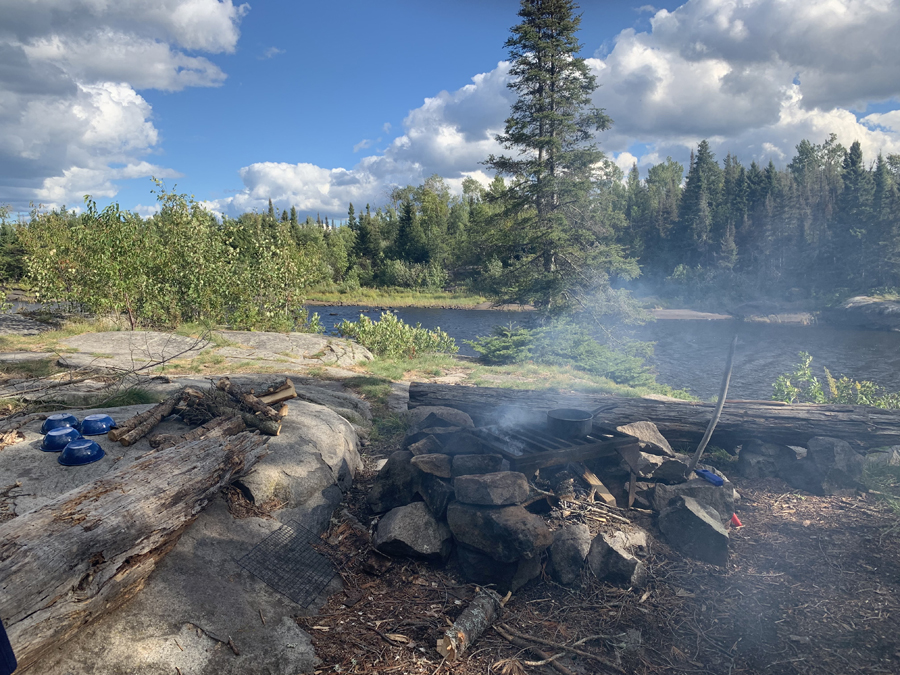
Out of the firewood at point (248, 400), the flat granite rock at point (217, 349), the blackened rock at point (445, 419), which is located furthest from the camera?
the flat granite rock at point (217, 349)

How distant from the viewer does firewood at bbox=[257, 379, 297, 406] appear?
636cm

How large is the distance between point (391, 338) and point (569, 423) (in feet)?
40.1

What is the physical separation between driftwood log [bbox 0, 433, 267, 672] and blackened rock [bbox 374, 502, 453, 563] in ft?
5.18

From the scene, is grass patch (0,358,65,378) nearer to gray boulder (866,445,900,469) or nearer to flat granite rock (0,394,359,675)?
flat granite rock (0,394,359,675)

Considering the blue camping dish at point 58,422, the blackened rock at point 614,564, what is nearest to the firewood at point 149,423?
the blue camping dish at point 58,422

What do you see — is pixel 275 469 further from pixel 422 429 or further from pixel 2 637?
pixel 2 637

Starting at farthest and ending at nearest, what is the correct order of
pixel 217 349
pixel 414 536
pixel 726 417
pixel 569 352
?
pixel 569 352, pixel 217 349, pixel 726 417, pixel 414 536

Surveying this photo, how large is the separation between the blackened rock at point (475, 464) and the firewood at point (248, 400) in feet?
7.80

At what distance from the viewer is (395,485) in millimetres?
5027

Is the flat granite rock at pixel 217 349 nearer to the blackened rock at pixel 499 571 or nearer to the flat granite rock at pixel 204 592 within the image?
the flat granite rock at pixel 204 592

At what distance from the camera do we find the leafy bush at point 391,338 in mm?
16797

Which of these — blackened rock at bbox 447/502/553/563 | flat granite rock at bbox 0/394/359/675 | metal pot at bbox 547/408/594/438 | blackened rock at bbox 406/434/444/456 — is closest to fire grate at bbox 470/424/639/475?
metal pot at bbox 547/408/594/438

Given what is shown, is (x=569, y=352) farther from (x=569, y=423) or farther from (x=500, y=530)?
(x=500, y=530)

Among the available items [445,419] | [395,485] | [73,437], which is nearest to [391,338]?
[445,419]
